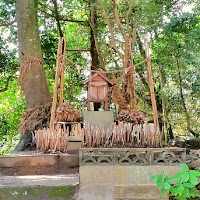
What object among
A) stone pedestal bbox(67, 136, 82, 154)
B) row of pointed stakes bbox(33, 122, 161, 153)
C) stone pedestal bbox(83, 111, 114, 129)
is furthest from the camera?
stone pedestal bbox(83, 111, 114, 129)

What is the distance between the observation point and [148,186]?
383cm

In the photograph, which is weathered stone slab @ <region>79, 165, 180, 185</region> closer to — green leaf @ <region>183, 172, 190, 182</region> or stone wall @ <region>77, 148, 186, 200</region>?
stone wall @ <region>77, 148, 186, 200</region>

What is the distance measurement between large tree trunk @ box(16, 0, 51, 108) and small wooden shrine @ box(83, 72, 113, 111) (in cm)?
169

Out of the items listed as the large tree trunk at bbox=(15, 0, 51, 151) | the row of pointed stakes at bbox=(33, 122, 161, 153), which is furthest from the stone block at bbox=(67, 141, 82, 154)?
the large tree trunk at bbox=(15, 0, 51, 151)

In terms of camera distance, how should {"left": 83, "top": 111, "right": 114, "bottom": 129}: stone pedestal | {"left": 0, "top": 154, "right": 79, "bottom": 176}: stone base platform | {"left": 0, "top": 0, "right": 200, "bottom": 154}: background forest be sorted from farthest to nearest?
{"left": 0, "top": 0, "right": 200, "bottom": 154}: background forest
{"left": 83, "top": 111, "right": 114, "bottom": 129}: stone pedestal
{"left": 0, "top": 154, "right": 79, "bottom": 176}: stone base platform

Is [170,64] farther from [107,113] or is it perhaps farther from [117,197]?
[117,197]

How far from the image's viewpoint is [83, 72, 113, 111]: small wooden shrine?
6.46m

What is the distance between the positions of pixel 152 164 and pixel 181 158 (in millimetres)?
380

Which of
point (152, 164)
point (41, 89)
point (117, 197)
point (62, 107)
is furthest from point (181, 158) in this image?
point (41, 89)

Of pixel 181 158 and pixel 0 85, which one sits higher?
pixel 0 85

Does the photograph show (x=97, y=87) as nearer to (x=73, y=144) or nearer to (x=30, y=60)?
(x=73, y=144)

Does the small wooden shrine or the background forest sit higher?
the background forest

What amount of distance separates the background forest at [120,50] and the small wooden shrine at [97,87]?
1.87 metres

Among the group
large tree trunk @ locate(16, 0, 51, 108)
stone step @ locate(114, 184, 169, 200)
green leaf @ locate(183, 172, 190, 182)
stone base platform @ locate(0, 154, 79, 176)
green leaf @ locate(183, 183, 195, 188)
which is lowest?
stone step @ locate(114, 184, 169, 200)
